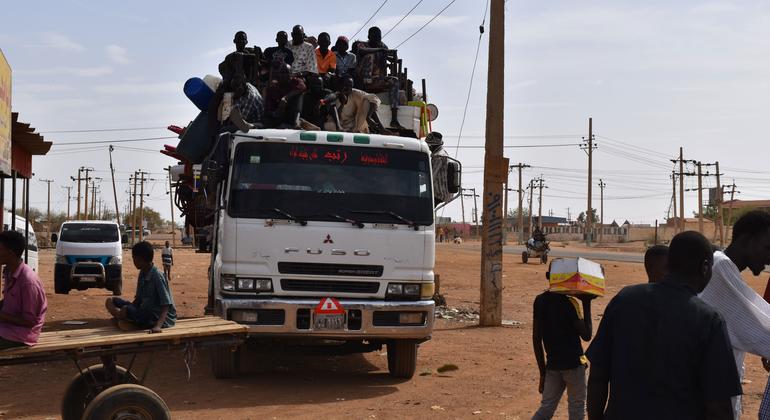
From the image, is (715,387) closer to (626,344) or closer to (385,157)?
(626,344)

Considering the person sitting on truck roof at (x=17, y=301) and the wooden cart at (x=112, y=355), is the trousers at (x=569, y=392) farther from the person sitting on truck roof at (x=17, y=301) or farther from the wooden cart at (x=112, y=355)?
the person sitting on truck roof at (x=17, y=301)

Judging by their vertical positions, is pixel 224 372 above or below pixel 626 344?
below

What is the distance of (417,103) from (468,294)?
517 inches

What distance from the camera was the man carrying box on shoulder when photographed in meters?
6.72

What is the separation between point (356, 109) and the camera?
1131cm

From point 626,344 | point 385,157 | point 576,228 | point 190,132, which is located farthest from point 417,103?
point 576,228

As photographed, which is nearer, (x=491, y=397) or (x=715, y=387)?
(x=715, y=387)

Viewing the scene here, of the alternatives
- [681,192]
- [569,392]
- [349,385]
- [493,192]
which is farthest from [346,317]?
[681,192]

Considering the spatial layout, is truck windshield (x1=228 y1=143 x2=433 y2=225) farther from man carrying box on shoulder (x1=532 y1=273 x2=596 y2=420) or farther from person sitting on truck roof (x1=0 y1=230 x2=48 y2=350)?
man carrying box on shoulder (x1=532 y1=273 x2=596 y2=420)

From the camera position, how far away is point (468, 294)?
24750 millimetres

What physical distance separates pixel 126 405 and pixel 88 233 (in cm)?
1833

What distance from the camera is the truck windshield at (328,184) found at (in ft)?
32.5

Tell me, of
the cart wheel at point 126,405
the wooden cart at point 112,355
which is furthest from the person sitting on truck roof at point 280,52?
the cart wheel at point 126,405

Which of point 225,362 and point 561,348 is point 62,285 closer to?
point 225,362
